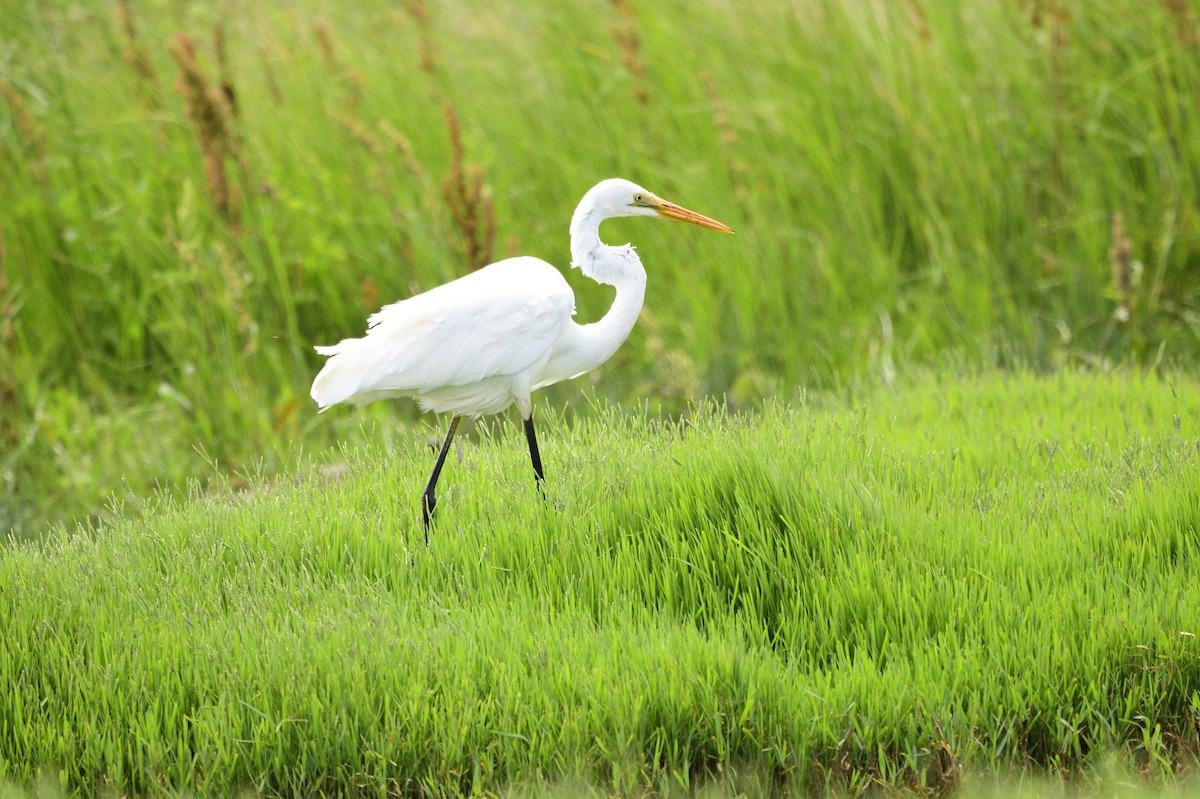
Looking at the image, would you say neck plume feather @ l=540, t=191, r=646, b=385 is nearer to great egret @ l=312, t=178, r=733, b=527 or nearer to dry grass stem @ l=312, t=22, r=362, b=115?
great egret @ l=312, t=178, r=733, b=527

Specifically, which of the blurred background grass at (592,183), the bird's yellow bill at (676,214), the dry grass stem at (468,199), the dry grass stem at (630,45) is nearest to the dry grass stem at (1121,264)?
the blurred background grass at (592,183)

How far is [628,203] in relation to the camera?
13.5ft

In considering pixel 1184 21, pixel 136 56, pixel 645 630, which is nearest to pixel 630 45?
pixel 136 56

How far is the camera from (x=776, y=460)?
3.59 meters

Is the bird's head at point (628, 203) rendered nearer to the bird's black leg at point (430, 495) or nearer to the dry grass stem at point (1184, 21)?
the bird's black leg at point (430, 495)

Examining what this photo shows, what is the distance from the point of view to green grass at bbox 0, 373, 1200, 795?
273 centimetres

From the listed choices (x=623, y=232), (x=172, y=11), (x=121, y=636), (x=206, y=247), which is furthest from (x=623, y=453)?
(x=172, y=11)

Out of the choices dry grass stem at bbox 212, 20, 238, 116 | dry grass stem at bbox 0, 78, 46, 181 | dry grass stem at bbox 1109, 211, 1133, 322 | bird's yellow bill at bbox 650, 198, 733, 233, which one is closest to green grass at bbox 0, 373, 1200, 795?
bird's yellow bill at bbox 650, 198, 733, 233

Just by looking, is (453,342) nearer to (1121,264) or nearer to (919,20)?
(1121,264)

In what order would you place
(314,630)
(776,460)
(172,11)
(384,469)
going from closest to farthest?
1. (314,630)
2. (776,460)
3. (384,469)
4. (172,11)

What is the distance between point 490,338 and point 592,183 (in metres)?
2.89

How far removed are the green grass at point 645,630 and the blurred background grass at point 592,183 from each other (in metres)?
1.86

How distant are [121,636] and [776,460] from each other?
1896mm

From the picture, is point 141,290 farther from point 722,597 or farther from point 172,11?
point 722,597
